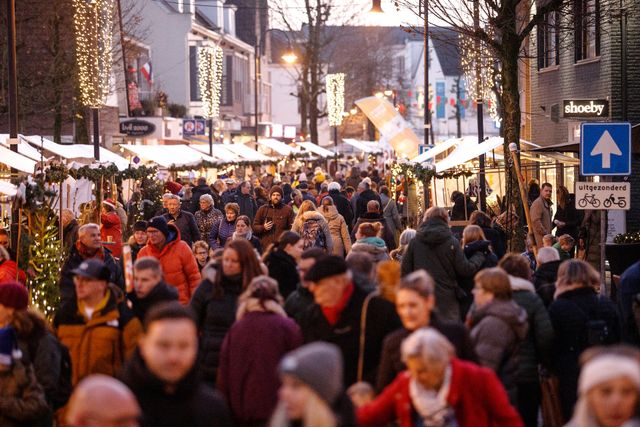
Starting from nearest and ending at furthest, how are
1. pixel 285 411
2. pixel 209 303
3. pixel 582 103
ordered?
1. pixel 285 411
2. pixel 209 303
3. pixel 582 103

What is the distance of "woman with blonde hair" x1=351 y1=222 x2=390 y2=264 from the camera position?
13.0m

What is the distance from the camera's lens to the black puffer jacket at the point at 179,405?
5527 millimetres

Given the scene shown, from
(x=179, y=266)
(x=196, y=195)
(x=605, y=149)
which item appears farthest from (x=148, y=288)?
(x=196, y=195)

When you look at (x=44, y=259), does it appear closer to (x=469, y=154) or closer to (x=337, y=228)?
(x=337, y=228)

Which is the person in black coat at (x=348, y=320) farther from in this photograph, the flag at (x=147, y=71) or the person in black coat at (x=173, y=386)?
the flag at (x=147, y=71)

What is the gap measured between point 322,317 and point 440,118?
375 feet

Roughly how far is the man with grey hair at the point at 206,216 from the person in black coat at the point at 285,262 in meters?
8.22

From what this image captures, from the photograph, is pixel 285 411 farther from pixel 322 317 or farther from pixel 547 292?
pixel 547 292

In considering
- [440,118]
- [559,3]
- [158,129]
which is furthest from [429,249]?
[440,118]

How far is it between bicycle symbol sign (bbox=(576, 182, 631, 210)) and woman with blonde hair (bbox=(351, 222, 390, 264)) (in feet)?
6.72

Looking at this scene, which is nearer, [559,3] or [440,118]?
[559,3]

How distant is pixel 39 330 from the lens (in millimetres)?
8266

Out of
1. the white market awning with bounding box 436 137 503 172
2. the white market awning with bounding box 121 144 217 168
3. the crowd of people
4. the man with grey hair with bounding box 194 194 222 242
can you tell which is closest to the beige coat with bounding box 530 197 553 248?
the white market awning with bounding box 436 137 503 172

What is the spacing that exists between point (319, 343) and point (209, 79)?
50600 mm
